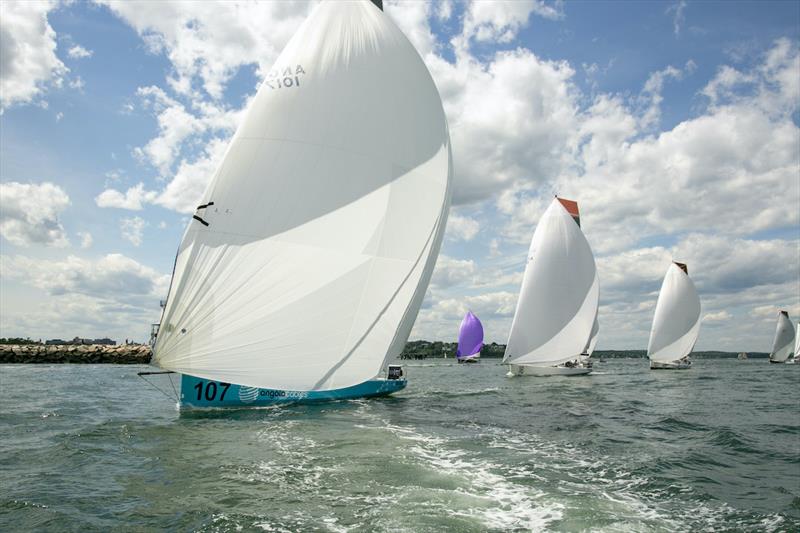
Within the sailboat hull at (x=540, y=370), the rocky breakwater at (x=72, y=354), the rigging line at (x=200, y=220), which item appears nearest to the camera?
the rigging line at (x=200, y=220)

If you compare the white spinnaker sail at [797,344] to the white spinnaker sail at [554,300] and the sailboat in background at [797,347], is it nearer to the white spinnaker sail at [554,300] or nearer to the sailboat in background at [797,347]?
the sailboat in background at [797,347]

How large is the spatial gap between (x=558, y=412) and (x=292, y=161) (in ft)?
44.4

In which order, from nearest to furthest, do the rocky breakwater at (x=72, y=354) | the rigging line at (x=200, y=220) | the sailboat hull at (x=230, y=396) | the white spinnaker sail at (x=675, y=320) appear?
the rigging line at (x=200, y=220) < the sailboat hull at (x=230, y=396) < the white spinnaker sail at (x=675, y=320) < the rocky breakwater at (x=72, y=354)

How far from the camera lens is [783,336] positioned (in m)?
104

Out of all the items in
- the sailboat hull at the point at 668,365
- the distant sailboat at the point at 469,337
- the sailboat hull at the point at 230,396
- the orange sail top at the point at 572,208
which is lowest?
the sailboat hull at the point at 230,396

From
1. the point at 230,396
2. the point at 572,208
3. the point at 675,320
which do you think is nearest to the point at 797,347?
the point at 675,320

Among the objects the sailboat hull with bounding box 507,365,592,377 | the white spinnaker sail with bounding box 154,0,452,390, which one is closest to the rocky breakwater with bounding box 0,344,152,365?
the sailboat hull with bounding box 507,365,592,377

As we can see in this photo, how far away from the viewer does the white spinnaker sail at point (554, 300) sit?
39.1 metres

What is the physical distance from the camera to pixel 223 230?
42.2 feet

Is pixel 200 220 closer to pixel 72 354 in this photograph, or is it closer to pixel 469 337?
pixel 469 337

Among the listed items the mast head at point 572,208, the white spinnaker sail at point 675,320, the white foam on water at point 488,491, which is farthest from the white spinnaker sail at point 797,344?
the white foam on water at point 488,491

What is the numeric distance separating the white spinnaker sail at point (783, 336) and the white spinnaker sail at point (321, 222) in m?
116

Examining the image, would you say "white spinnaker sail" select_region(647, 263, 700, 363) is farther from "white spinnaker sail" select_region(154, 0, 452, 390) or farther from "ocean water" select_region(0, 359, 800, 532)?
"white spinnaker sail" select_region(154, 0, 452, 390)

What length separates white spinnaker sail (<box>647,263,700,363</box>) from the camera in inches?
2463
